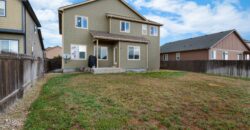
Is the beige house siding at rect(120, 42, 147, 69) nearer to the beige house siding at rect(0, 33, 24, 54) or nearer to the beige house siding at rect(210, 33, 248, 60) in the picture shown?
the beige house siding at rect(0, 33, 24, 54)

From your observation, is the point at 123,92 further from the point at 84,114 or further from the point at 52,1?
the point at 52,1

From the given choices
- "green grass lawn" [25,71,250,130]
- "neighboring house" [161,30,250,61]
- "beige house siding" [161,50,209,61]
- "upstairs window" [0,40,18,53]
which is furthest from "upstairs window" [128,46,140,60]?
"beige house siding" [161,50,209,61]

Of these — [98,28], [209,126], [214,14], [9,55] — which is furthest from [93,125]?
[214,14]

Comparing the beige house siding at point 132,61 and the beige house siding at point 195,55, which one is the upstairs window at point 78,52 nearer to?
the beige house siding at point 132,61

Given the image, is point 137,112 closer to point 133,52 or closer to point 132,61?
point 132,61

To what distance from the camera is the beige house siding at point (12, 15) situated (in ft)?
39.2

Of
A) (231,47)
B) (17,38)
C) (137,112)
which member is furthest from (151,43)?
(137,112)

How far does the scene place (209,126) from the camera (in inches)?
170

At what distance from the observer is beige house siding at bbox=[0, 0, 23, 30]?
39.2 feet

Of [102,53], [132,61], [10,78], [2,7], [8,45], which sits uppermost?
[2,7]

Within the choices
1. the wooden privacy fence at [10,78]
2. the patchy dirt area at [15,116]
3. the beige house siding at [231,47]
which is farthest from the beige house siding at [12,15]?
the beige house siding at [231,47]

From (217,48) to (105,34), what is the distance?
52.9 ft

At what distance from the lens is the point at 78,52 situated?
639 inches

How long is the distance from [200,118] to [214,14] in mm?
22567
